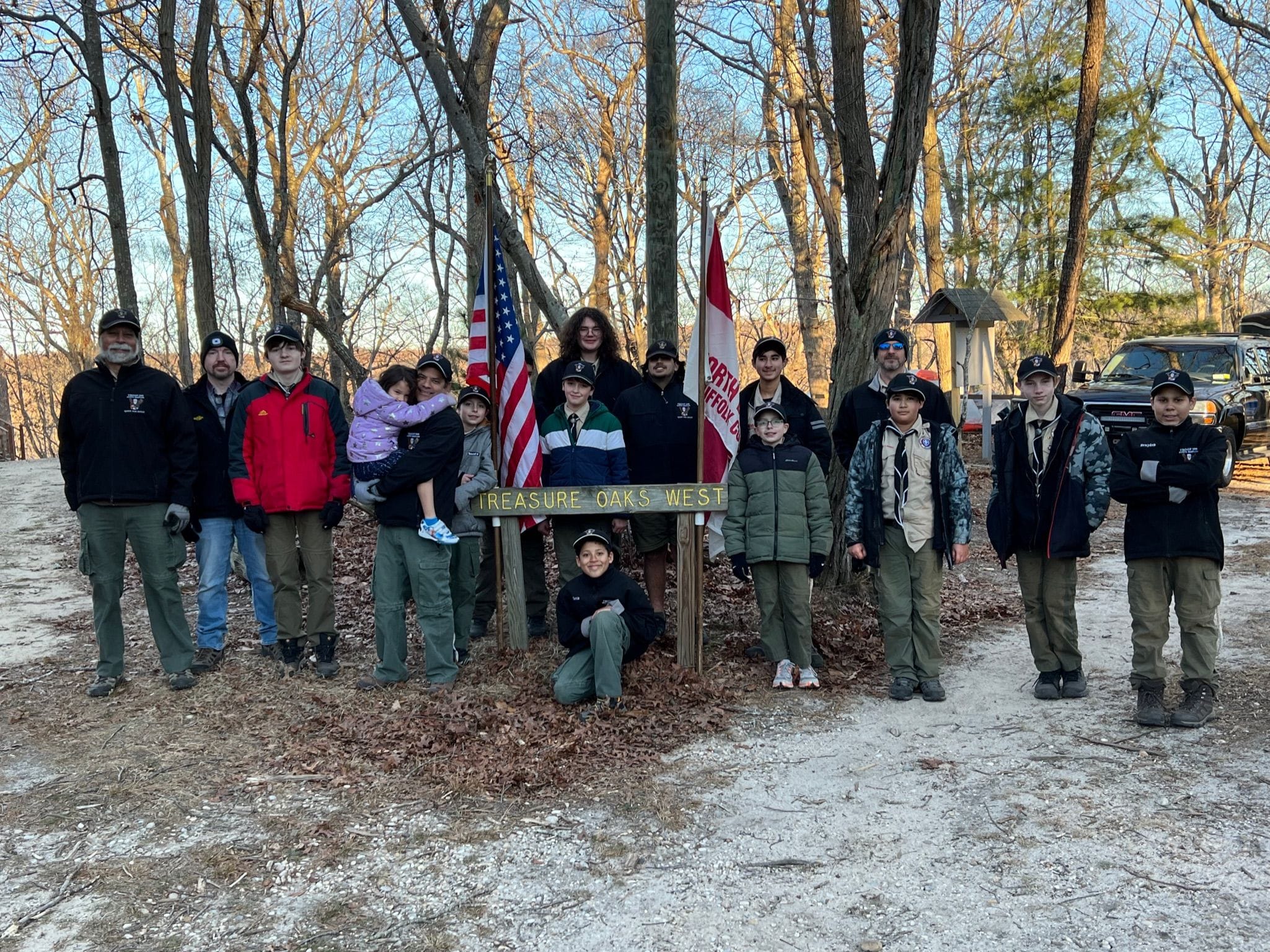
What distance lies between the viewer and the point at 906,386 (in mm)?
6008

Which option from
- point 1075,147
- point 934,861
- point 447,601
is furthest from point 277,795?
point 1075,147

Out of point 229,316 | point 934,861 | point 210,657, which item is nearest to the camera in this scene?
point 934,861

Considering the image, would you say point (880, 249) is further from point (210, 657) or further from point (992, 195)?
point (992, 195)

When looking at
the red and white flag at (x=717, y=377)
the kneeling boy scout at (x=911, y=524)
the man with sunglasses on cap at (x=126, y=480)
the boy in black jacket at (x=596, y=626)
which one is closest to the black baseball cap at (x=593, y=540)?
the boy in black jacket at (x=596, y=626)

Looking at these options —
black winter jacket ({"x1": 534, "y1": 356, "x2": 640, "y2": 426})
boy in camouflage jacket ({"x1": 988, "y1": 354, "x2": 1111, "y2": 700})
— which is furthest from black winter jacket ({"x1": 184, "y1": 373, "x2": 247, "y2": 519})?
boy in camouflage jacket ({"x1": 988, "y1": 354, "x2": 1111, "y2": 700})

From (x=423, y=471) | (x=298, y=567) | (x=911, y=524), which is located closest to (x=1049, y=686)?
(x=911, y=524)

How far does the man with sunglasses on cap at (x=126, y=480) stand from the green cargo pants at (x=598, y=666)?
8.49ft

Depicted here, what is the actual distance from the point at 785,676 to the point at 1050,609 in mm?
1650

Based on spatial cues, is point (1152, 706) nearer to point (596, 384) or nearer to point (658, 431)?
point (658, 431)

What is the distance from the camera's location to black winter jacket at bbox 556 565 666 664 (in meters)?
5.80

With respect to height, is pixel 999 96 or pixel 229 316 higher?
pixel 999 96

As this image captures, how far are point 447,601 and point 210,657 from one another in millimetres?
1808

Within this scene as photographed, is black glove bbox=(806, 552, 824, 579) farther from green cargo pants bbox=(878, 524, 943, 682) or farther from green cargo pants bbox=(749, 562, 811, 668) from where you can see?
green cargo pants bbox=(878, 524, 943, 682)

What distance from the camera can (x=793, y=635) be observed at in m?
6.32
